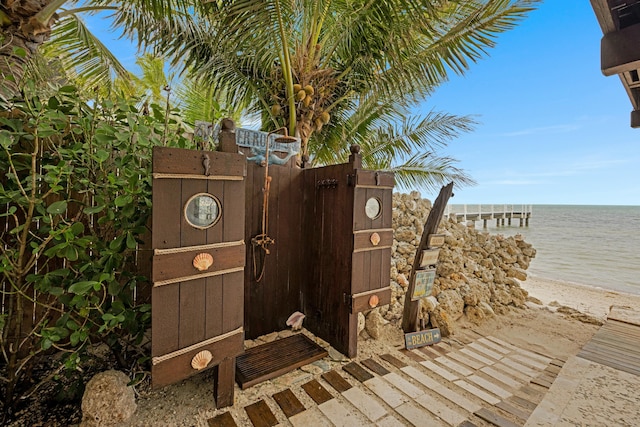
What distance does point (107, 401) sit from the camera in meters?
1.41

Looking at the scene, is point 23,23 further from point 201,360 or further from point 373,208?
point 373,208

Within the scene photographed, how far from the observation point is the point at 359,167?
2223 millimetres

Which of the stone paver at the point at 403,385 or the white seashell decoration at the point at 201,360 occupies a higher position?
the white seashell decoration at the point at 201,360

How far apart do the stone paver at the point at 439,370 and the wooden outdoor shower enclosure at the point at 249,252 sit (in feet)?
2.02

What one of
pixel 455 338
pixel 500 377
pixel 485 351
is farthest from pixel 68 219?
pixel 485 351

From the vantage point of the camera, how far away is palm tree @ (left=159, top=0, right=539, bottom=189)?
2842 millimetres

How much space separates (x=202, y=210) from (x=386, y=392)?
1.80 meters

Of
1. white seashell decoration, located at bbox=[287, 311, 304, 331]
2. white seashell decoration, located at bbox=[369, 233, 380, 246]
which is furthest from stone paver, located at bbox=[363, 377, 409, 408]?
white seashell decoration, located at bbox=[369, 233, 380, 246]

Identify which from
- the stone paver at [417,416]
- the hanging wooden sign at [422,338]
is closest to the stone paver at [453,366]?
the hanging wooden sign at [422,338]

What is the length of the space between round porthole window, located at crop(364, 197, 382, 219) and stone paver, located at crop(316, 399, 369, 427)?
1.43 metres

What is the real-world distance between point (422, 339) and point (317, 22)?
13.4 feet

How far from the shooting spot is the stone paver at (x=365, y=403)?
167 centimetres

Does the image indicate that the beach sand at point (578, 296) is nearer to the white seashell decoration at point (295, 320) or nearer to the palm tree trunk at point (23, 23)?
the white seashell decoration at point (295, 320)

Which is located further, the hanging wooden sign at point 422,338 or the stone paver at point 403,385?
the hanging wooden sign at point 422,338
